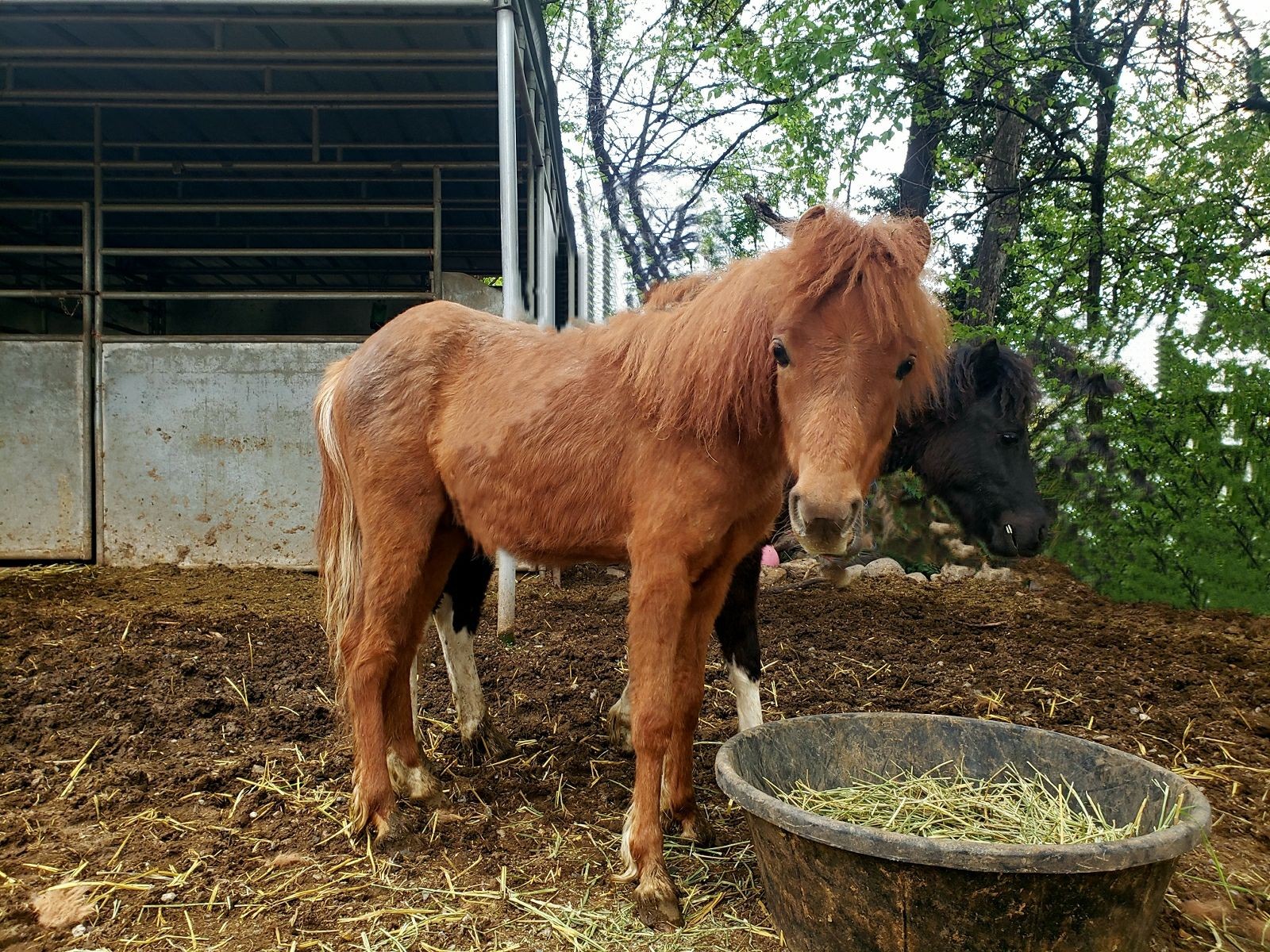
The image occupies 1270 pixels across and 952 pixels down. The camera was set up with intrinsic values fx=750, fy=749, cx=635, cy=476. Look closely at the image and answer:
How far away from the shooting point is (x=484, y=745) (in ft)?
11.1

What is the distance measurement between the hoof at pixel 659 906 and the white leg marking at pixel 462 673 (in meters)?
1.42

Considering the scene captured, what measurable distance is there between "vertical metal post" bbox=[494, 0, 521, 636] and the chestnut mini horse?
1977 millimetres

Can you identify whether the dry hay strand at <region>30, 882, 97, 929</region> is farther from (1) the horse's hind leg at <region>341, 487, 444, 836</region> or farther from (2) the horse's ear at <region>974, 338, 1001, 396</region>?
(2) the horse's ear at <region>974, 338, 1001, 396</region>

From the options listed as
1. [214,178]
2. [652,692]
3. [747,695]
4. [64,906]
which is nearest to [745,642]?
[747,695]

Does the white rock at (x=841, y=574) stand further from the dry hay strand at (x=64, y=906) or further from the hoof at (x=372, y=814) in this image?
the dry hay strand at (x=64, y=906)

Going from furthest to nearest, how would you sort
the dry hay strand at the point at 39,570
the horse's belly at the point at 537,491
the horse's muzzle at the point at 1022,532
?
the dry hay strand at the point at 39,570, the horse's muzzle at the point at 1022,532, the horse's belly at the point at 537,491

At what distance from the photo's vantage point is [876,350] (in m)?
1.95

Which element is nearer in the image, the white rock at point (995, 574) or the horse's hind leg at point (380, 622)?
the horse's hind leg at point (380, 622)

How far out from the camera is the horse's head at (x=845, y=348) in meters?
1.83

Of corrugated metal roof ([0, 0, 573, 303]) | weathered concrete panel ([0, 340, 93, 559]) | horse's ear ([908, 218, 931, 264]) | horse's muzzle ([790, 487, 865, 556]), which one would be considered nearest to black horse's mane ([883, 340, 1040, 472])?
horse's ear ([908, 218, 931, 264])

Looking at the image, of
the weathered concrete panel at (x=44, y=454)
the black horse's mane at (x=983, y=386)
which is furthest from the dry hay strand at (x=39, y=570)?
the black horse's mane at (x=983, y=386)

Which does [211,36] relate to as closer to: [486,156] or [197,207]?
[197,207]

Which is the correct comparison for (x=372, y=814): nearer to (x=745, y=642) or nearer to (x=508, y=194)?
(x=745, y=642)

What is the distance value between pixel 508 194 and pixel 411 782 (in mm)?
3910
